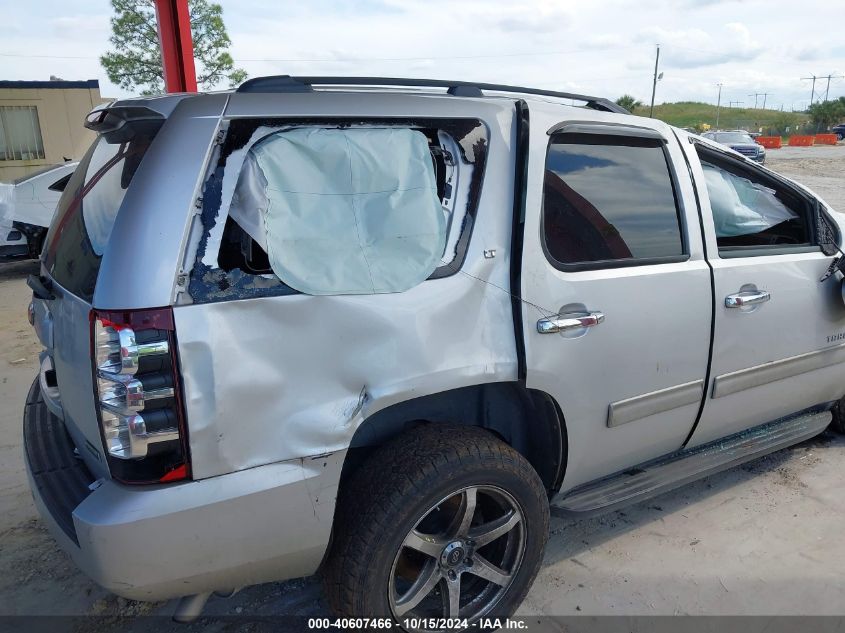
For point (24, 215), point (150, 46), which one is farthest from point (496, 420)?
point (150, 46)

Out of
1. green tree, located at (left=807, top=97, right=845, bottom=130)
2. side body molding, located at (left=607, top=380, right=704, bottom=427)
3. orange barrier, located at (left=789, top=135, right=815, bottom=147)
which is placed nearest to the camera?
side body molding, located at (left=607, top=380, right=704, bottom=427)

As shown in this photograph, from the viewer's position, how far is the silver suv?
1.82 m

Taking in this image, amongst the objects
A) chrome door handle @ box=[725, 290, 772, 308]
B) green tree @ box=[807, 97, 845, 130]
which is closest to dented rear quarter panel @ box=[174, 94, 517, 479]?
chrome door handle @ box=[725, 290, 772, 308]

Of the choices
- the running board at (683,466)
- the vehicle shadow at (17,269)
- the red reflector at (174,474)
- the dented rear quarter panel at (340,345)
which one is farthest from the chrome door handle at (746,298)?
the vehicle shadow at (17,269)

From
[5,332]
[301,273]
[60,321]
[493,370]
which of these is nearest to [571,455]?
[493,370]

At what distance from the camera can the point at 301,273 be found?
6.45ft

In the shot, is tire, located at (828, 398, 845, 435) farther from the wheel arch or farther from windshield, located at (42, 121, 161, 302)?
windshield, located at (42, 121, 161, 302)

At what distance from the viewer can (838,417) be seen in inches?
157

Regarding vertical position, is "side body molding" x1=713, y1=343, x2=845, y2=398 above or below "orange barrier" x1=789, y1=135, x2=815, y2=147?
below

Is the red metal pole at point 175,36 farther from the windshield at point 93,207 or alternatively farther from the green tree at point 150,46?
the green tree at point 150,46

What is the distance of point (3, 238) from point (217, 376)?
850cm

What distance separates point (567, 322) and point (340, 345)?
0.87 m

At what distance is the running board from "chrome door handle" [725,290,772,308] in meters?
0.72

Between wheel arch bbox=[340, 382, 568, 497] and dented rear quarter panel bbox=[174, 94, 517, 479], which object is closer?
dented rear quarter panel bbox=[174, 94, 517, 479]
